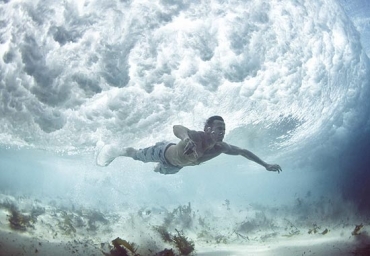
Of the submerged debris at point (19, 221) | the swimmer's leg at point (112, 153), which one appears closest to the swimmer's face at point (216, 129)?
the swimmer's leg at point (112, 153)

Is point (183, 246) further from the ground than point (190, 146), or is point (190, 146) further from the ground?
point (190, 146)

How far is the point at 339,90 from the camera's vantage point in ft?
56.2

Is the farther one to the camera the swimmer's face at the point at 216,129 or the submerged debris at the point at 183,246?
the submerged debris at the point at 183,246

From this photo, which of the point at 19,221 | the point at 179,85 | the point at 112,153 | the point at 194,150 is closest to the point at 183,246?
the point at 194,150

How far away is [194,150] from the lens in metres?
5.07

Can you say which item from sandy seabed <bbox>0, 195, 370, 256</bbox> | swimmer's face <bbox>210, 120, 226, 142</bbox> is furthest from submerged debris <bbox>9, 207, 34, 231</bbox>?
swimmer's face <bbox>210, 120, 226, 142</bbox>

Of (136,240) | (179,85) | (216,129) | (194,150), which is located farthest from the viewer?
(179,85)

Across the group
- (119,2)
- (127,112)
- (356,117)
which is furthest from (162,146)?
(356,117)

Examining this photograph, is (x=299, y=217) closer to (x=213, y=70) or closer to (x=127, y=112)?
(x=213, y=70)

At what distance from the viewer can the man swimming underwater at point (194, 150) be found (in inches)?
213

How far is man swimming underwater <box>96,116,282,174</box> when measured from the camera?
540cm

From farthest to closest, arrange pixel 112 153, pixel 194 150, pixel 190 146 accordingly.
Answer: pixel 112 153 < pixel 194 150 < pixel 190 146

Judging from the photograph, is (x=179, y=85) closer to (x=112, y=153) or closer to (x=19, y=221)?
(x=112, y=153)

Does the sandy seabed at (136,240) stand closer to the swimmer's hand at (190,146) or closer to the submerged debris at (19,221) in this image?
the submerged debris at (19,221)
